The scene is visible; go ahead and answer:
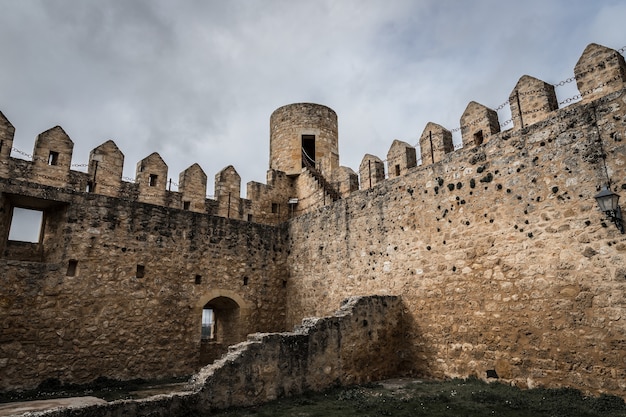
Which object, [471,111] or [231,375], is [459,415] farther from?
[471,111]

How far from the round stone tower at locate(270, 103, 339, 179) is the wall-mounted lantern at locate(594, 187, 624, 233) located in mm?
11622

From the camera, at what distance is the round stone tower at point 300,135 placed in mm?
17969

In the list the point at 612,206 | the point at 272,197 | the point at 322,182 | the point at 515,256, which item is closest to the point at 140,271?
the point at 272,197

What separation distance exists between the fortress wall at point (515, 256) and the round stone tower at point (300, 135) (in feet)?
24.4

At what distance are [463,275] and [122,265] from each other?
8.44 m

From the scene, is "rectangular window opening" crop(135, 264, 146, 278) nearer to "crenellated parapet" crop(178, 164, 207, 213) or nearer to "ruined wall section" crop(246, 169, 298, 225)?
"crenellated parapet" crop(178, 164, 207, 213)

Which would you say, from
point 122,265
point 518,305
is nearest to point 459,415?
point 518,305

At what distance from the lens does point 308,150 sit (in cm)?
1950

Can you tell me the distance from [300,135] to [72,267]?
10.6 meters

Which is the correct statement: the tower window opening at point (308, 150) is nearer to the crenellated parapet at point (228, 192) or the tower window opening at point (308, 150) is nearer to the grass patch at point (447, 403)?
the crenellated parapet at point (228, 192)

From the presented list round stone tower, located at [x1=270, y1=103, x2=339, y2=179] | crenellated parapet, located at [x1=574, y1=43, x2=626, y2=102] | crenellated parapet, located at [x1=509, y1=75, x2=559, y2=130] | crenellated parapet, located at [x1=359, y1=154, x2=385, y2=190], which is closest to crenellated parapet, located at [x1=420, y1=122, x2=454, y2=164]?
crenellated parapet, located at [x1=509, y1=75, x2=559, y2=130]

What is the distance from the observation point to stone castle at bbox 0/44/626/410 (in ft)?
22.8

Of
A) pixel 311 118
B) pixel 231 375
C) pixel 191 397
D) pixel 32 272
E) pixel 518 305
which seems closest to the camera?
pixel 191 397

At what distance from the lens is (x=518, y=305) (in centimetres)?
751
